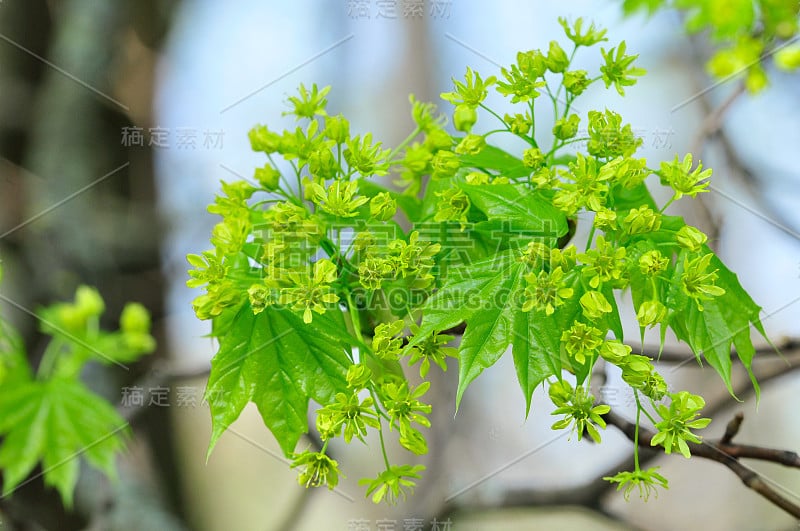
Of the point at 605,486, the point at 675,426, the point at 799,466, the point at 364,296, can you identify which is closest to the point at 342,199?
the point at 364,296

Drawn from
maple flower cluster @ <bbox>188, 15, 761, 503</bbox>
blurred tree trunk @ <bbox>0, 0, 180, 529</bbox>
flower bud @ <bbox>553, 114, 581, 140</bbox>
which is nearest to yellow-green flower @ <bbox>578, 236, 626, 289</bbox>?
maple flower cluster @ <bbox>188, 15, 761, 503</bbox>

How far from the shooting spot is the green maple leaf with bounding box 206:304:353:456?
44 cm

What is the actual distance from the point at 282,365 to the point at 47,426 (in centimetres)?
34

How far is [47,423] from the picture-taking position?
652 millimetres

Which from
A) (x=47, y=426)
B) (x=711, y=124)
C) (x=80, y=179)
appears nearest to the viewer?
(x=47, y=426)

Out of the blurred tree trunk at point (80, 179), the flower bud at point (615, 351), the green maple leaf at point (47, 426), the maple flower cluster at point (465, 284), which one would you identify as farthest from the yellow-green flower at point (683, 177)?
the blurred tree trunk at point (80, 179)

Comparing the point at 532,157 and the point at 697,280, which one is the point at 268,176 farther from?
the point at 697,280

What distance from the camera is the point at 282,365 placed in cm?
45

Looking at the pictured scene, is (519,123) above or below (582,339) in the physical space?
above

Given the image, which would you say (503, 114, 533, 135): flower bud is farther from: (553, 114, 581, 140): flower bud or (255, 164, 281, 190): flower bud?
(255, 164, 281, 190): flower bud

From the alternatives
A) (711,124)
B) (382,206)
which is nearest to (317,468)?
(382,206)

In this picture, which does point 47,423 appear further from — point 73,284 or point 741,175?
point 741,175

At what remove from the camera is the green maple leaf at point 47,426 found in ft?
2.08

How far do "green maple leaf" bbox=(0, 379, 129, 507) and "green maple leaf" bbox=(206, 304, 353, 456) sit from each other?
0.31m
